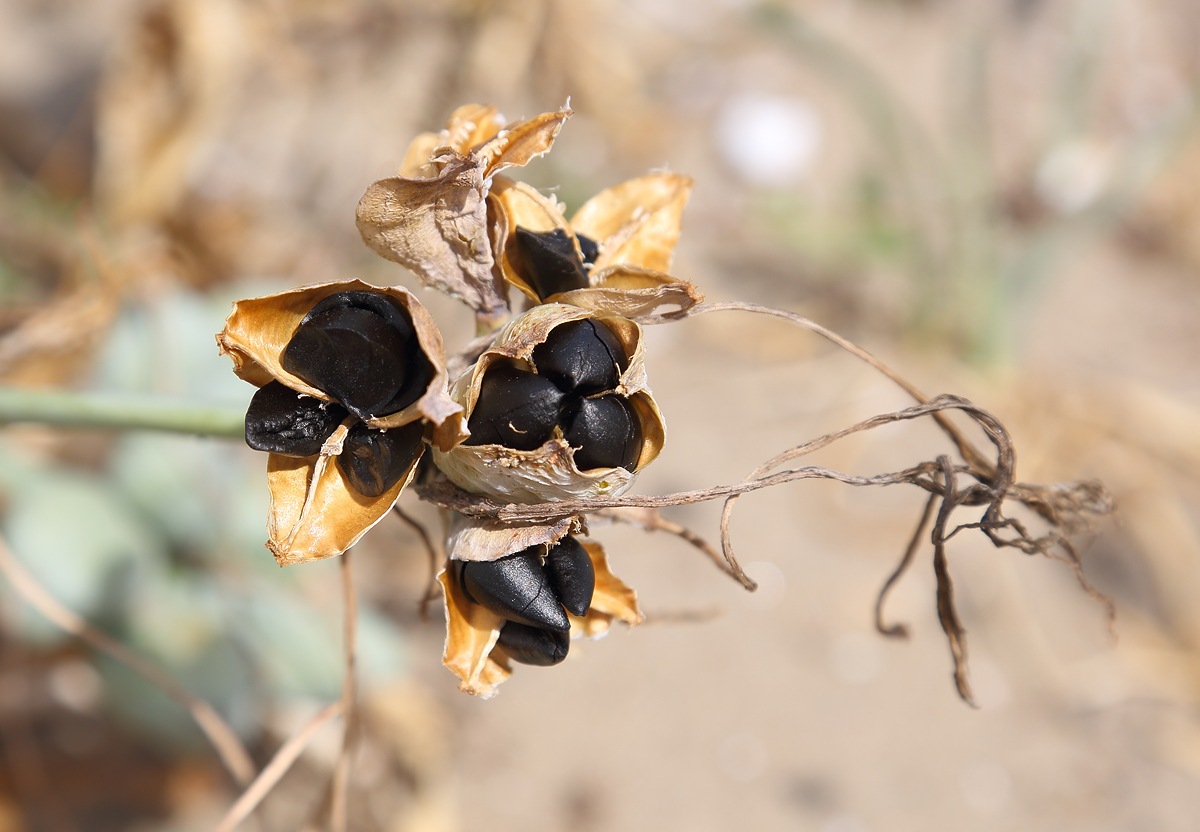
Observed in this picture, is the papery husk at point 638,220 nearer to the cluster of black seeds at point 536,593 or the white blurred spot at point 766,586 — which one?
the cluster of black seeds at point 536,593

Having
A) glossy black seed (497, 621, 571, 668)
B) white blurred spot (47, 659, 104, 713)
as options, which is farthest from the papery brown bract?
white blurred spot (47, 659, 104, 713)

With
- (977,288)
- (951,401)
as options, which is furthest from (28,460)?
(977,288)

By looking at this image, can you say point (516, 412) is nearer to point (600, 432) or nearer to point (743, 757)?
point (600, 432)

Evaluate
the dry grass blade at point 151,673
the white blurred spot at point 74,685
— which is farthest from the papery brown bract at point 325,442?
the white blurred spot at point 74,685

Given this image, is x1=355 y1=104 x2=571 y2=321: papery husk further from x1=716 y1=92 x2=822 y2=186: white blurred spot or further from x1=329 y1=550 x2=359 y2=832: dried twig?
x1=716 y1=92 x2=822 y2=186: white blurred spot

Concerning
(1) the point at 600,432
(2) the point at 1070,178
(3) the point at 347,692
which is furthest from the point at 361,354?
(2) the point at 1070,178

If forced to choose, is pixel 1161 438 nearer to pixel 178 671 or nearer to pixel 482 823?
pixel 482 823

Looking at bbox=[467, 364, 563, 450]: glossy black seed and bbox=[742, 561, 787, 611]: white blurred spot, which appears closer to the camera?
bbox=[467, 364, 563, 450]: glossy black seed
